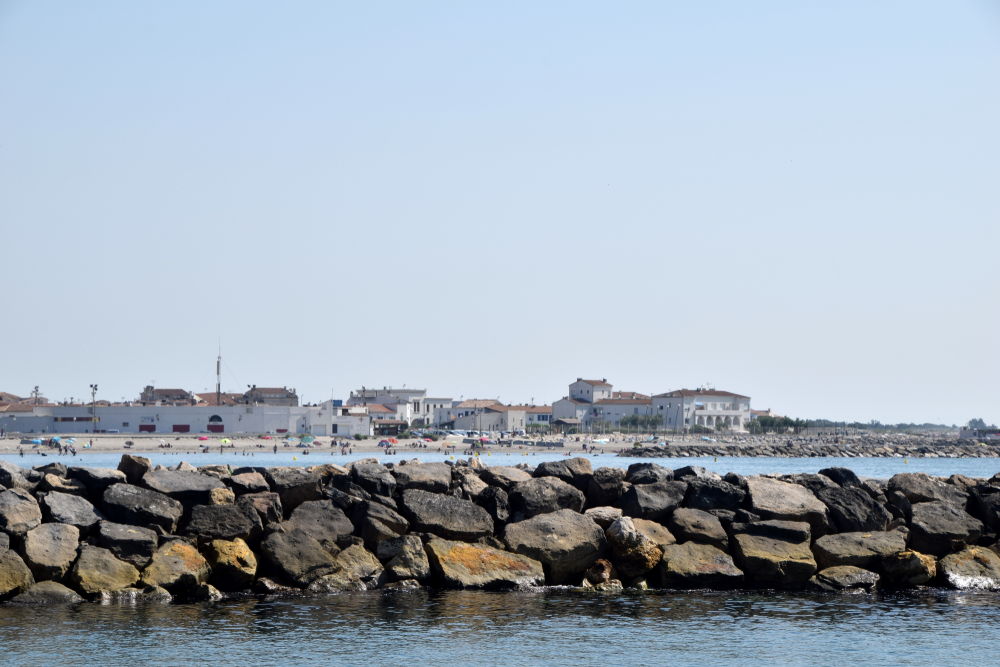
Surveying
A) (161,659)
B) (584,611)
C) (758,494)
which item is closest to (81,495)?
(161,659)

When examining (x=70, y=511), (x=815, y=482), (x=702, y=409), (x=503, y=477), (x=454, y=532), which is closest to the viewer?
(x=70, y=511)

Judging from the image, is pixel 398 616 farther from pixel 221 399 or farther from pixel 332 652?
pixel 221 399

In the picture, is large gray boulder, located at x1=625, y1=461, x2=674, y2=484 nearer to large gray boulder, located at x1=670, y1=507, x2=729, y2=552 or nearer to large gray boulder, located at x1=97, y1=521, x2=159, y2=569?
large gray boulder, located at x1=670, y1=507, x2=729, y2=552

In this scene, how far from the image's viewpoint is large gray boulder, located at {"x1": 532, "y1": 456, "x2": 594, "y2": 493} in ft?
70.2

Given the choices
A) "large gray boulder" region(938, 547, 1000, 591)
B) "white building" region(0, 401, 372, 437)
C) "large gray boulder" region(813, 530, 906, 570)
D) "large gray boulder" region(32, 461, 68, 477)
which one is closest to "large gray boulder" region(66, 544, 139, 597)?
"large gray boulder" region(32, 461, 68, 477)

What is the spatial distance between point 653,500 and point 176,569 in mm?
9238

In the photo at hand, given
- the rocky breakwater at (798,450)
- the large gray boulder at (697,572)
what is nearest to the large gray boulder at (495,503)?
the large gray boulder at (697,572)

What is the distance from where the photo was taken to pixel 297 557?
18.2m

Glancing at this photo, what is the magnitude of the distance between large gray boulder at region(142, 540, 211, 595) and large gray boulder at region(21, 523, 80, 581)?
132 centimetres

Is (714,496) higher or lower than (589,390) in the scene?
lower

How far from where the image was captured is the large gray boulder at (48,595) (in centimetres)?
1666

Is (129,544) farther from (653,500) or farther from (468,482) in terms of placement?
(653,500)

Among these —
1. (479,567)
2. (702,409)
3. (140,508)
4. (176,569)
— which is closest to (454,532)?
(479,567)

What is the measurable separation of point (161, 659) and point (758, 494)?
12073mm
